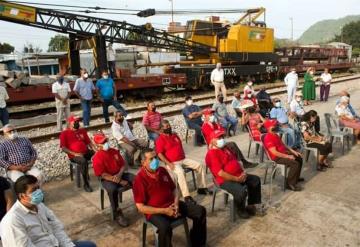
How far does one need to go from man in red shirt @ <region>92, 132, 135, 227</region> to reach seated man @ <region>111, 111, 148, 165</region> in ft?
5.45

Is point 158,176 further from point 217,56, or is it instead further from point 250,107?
point 217,56

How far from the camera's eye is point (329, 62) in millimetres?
32375

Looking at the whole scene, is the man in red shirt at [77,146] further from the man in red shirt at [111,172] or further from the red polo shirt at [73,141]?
the man in red shirt at [111,172]

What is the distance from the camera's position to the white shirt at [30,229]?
3021mm

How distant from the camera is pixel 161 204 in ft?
13.9

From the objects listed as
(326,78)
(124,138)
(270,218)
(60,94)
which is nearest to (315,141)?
(270,218)

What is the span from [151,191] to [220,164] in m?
1.24

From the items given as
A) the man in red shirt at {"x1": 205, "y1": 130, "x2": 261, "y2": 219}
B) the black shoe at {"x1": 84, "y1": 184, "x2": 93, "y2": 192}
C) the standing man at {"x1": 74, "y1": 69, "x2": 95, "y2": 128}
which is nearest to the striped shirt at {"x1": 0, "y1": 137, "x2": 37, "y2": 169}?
the black shoe at {"x1": 84, "y1": 184, "x2": 93, "y2": 192}

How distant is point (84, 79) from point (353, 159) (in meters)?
6.83

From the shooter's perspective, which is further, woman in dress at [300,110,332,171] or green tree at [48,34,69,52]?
green tree at [48,34,69,52]

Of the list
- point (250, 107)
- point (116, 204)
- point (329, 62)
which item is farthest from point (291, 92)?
point (329, 62)

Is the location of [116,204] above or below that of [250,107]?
below

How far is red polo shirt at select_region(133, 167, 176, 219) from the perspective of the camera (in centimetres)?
418

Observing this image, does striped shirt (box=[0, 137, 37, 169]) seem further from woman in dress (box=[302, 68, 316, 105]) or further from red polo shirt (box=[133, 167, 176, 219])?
woman in dress (box=[302, 68, 316, 105])
